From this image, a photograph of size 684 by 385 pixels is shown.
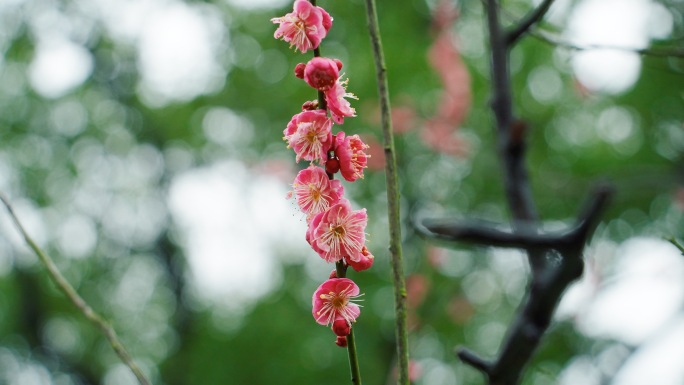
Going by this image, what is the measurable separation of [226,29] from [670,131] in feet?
17.4

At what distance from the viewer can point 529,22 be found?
1390mm

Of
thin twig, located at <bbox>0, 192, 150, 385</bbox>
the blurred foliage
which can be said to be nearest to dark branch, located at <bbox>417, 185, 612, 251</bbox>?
thin twig, located at <bbox>0, 192, 150, 385</bbox>

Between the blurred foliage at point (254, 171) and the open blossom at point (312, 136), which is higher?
the open blossom at point (312, 136)

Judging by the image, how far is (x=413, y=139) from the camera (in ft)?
26.4

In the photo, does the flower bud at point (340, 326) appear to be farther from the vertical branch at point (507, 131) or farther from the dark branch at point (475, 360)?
the vertical branch at point (507, 131)

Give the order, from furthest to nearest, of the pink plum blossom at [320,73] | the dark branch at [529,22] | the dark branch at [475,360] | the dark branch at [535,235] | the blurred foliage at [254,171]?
1. the blurred foliage at [254,171]
2. the dark branch at [529,22]
3. the pink plum blossom at [320,73]
4. the dark branch at [475,360]
5. the dark branch at [535,235]

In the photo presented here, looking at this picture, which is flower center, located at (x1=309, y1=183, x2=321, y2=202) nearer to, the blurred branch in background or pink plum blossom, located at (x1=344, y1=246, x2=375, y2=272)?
pink plum blossom, located at (x1=344, y1=246, x2=375, y2=272)

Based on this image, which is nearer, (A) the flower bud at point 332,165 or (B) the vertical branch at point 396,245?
(B) the vertical branch at point 396,245

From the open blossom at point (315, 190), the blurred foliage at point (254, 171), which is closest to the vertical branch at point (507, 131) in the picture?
the open blossom at point (315, 190)

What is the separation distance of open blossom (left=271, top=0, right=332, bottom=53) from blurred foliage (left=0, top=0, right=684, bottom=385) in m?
6.06

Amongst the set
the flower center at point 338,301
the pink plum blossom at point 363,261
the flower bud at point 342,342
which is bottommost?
the flower bud at point 342,342

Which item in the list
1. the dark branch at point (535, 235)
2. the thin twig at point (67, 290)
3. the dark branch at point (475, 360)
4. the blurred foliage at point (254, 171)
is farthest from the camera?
the blurred foliage at point (254, 171)

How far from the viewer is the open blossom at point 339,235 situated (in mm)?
865

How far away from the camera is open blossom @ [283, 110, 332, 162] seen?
875 millimetres
